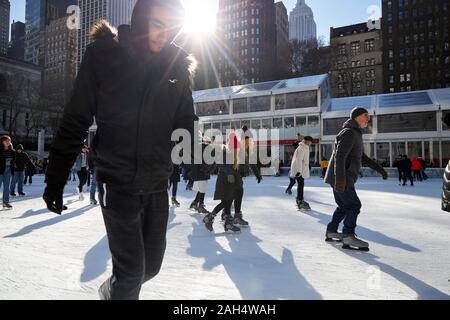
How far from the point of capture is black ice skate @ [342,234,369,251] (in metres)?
4.03

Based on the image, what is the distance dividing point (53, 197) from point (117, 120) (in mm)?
482

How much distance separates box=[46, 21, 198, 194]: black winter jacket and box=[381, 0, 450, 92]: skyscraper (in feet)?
236

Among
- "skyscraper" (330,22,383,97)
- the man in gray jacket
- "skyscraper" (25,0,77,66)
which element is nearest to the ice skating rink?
the man in gray jacket

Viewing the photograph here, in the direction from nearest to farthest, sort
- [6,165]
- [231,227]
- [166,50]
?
[166,50], [231,227], [6,165]

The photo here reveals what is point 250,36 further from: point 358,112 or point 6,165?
point 358,112

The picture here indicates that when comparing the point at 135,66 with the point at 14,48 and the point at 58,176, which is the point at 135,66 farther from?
the point at 14,48

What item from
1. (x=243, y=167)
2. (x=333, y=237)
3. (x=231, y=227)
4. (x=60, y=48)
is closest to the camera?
(x=333, y=237)

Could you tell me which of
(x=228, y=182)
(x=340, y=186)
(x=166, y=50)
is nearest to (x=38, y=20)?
(x=228, y=182)

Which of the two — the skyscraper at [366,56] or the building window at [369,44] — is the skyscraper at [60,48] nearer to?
the skyscraper at [366,56]

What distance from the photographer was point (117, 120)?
1698 millimetres

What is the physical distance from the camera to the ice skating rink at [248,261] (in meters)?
2.60
